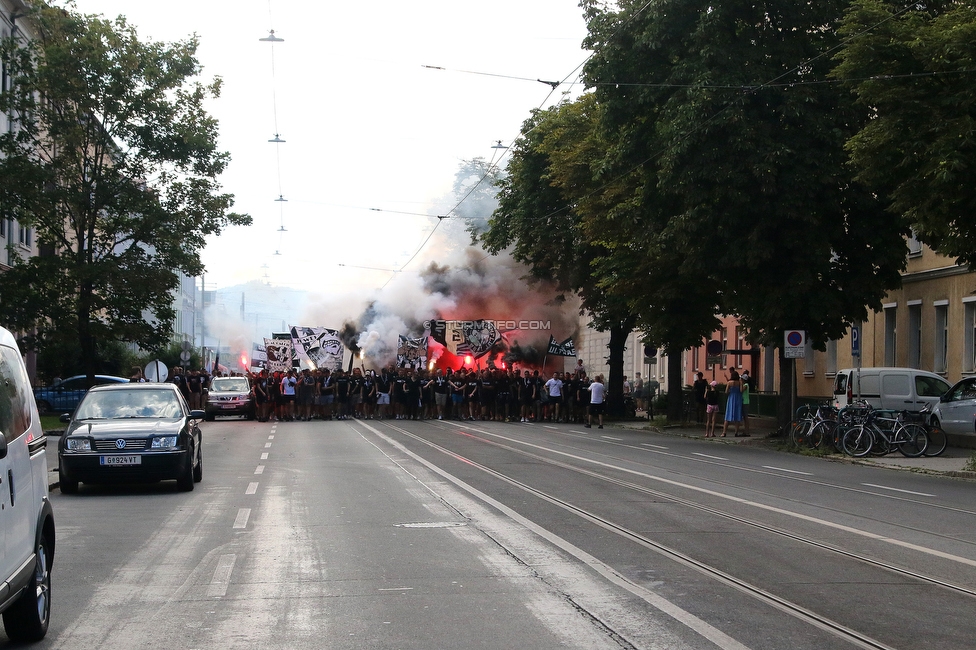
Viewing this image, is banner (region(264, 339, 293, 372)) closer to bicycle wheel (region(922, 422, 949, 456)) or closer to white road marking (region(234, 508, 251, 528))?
bicycle wheel (region(922, 422, 949, 456))

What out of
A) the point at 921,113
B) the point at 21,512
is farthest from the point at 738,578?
the point at 921,113

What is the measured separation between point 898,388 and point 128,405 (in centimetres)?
2214

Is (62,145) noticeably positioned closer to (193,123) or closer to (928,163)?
(193,123)

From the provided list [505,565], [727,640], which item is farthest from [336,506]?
[727,640]

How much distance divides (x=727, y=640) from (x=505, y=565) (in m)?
2.87

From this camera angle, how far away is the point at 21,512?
6.16 meters

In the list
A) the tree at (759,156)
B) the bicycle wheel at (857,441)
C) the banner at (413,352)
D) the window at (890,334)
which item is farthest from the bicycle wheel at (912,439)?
the banner at (413,352)

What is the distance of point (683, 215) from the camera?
27.3 meters

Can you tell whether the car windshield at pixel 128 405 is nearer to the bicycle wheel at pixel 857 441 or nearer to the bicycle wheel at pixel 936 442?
the bicycle wheel at pixel 857 441

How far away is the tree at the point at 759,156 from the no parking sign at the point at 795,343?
465 mm

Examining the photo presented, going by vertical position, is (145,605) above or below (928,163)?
below

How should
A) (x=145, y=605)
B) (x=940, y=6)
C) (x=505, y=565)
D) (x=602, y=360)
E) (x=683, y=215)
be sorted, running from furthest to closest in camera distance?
(x=602, y=360) → (x=683, y=215) → (x=940, y=6) → (x=505, y=565) → (x=145, y=605)

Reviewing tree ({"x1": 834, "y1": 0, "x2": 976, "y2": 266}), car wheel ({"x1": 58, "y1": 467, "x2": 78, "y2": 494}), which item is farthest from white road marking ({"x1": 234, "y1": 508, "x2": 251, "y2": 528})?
tree ({"x1": 834, "y1": 0, "x2": 976, "y2": 266})

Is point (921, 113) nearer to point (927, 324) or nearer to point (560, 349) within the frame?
point (927, 324)
